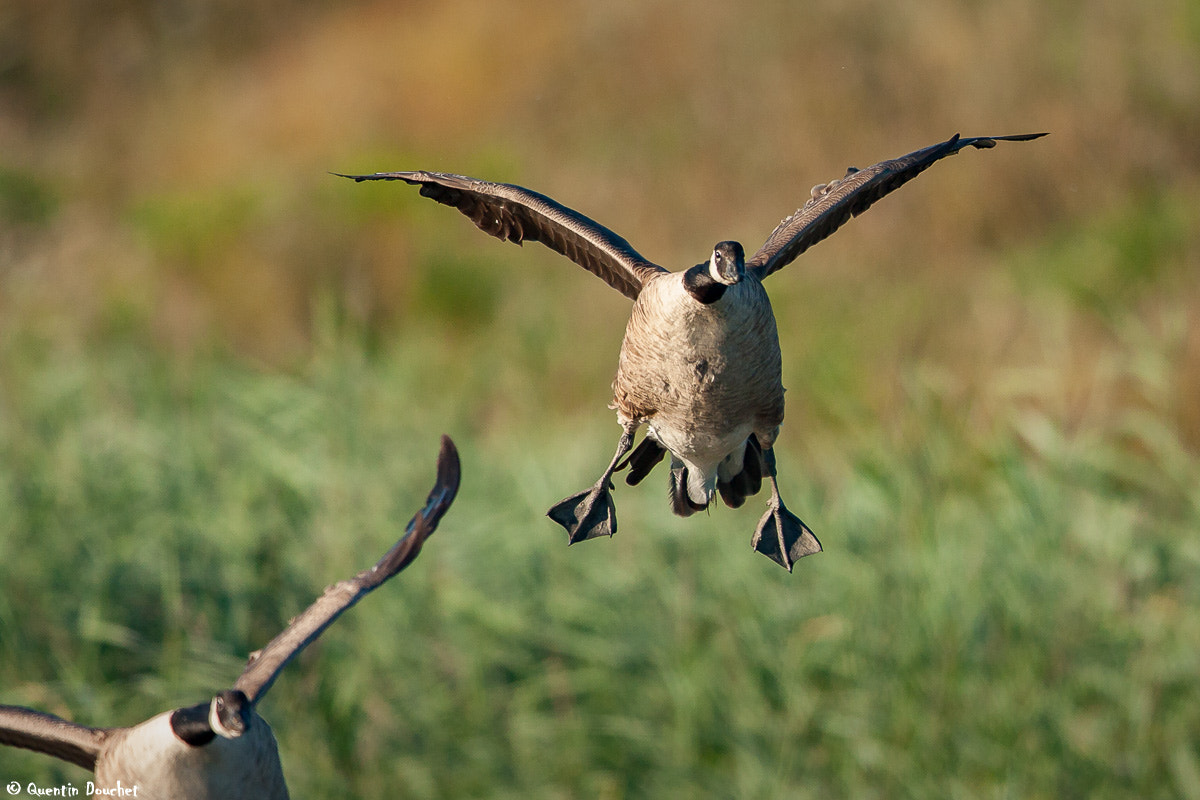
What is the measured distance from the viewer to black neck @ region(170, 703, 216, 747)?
3.35 meters

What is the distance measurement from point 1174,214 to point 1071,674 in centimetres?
1054

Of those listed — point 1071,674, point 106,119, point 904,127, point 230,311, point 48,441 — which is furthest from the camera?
point 106,119

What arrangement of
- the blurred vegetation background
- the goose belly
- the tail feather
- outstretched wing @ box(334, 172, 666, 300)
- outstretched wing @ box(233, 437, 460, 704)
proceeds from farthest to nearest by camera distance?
the blurred vegetation background < the tail feather < outstretched wing @ box(233, 437, 460, 704) < outstretched wing @ box(334, 172, 666, 300) < the goose belly

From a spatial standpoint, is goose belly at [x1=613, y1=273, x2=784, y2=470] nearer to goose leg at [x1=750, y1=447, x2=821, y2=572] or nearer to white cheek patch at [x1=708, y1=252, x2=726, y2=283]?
white cheek patch at [x1=708, y1=252, x2=726, y2=283]

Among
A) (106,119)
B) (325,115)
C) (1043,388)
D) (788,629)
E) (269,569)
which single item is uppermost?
(106,119)

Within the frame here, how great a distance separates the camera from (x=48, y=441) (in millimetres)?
10664

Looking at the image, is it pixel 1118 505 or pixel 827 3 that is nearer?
pixel 1118 505

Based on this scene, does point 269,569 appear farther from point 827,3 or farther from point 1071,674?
point 827,3

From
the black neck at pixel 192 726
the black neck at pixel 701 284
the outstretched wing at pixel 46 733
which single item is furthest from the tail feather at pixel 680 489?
the outstretched wing at pixel 46 733

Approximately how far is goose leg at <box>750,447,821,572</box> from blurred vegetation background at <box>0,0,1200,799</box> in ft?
9.57

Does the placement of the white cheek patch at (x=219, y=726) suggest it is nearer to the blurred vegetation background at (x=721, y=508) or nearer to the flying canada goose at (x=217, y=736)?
the flying canada goose at (x=217, y=736)

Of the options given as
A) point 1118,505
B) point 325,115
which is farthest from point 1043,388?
point 325,115

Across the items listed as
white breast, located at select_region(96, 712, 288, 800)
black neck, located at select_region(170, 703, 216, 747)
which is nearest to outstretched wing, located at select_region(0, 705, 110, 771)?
white breast, located at select_region(96, 712, 288, 800)

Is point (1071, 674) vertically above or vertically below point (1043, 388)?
below
